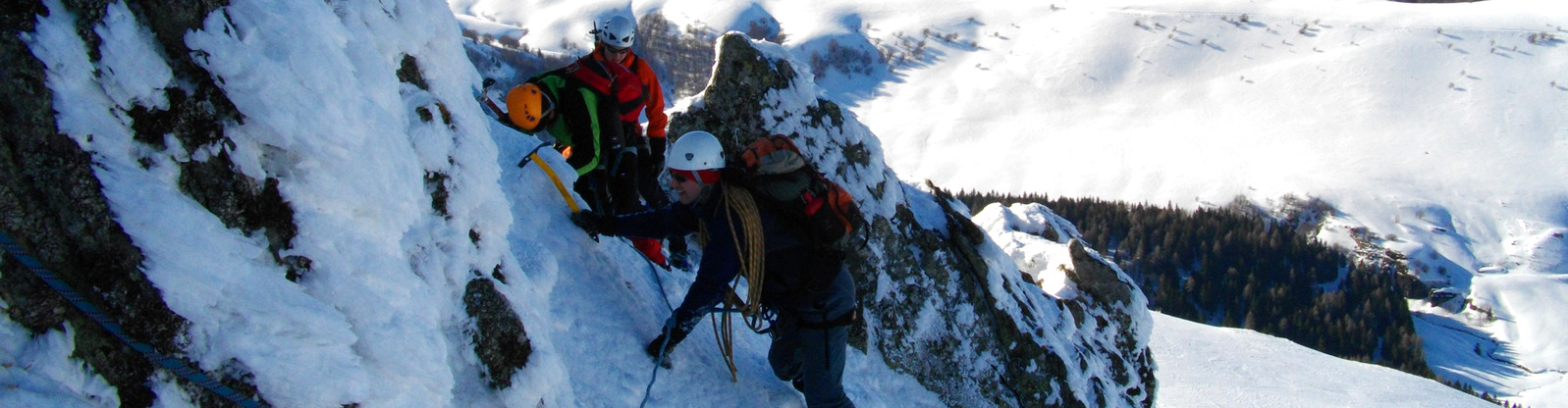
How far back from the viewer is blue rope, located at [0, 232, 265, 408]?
268 centimetres

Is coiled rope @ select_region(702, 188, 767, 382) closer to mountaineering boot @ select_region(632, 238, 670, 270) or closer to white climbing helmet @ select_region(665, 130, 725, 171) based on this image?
white climbing helmet @ select_region(665, 130, 725, 171)

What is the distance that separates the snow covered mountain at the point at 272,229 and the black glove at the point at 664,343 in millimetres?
87

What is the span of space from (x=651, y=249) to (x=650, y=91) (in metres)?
1.23

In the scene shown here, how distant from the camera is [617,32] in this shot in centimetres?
666

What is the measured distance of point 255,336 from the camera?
10.0 ft

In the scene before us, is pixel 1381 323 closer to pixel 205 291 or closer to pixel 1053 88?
pixel 1053 88

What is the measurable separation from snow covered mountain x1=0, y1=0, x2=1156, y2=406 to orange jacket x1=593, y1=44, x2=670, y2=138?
1416 millimetres

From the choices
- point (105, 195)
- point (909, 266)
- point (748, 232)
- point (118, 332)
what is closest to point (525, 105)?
point (748, 232)

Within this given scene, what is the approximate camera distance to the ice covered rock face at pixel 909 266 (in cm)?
912

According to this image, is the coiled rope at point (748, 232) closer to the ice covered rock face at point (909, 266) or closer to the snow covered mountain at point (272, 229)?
the snow covered mountain at point (272, 229)

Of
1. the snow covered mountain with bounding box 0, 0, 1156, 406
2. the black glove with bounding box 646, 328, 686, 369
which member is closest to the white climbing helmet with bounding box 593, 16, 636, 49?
the snow covered mountain with bounding box 0, 0, 1156, 406

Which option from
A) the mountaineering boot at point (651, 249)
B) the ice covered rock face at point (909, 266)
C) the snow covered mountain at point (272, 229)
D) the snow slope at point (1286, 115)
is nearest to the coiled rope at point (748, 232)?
the snow covered mountain at point (272, 229)

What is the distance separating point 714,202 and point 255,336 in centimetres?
271

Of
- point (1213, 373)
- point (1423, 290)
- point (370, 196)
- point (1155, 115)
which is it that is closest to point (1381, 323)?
point (1423, 290)
